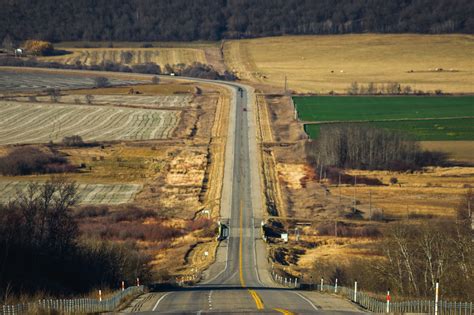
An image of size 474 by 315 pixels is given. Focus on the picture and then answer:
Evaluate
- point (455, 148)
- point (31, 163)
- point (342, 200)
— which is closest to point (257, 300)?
point (342, 200)

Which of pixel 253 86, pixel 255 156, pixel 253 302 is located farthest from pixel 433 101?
pixel 253 302

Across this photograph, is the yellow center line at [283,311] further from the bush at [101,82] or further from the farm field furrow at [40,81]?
the bush at [101,82]

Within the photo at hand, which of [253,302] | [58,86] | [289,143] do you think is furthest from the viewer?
[58,86]

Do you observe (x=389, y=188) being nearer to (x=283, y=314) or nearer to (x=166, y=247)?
(x=166, y=247)

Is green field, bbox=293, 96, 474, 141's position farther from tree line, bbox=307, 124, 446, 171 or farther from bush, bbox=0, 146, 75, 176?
bush, bbox=0, 146, 75, 176

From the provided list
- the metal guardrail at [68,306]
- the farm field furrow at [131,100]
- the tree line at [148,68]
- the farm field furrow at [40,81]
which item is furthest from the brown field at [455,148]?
the tree line at [148,68]

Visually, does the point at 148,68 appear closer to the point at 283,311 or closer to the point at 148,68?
the point at 148,68
